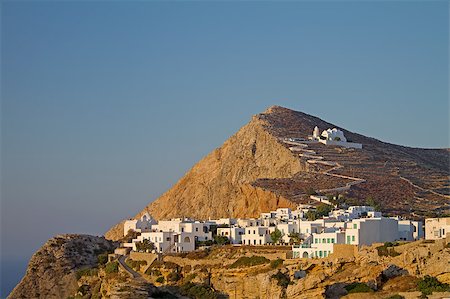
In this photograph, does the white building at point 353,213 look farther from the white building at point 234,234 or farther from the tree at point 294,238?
the white building at point 234,234

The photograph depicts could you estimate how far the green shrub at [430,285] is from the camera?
4012 centimetres

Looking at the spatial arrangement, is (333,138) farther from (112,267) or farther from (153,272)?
(153,272)

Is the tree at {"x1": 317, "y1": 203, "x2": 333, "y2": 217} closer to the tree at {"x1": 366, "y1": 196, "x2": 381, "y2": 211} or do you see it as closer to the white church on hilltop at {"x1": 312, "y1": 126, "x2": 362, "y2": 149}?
the tree at {"x1": 366, "y1": 196, "x2": 381, "y2": 211}

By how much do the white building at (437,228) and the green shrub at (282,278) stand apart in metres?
11.0

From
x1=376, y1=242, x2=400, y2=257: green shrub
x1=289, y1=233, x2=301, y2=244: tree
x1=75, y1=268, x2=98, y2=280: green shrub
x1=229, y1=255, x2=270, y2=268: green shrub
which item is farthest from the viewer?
x1=75, y1=268, x2=98, y2=280: green shrub

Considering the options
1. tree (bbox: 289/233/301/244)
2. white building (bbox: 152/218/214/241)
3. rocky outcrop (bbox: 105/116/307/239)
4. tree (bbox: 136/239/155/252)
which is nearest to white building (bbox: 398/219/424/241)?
tree (bbox: 289/233/301/244)

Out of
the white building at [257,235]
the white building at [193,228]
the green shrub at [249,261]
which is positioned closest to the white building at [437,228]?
the green shrub at [249,261]

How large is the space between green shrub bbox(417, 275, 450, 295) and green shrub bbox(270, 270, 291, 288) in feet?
23.7

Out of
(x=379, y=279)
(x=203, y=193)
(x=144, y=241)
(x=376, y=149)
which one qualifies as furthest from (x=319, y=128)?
(x=379, y=279)

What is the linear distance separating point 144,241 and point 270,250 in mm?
13267

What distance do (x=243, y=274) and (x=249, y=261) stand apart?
63.1 inches

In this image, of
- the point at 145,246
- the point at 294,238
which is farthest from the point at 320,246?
the point at 145,246

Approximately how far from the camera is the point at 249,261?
51.8 metres

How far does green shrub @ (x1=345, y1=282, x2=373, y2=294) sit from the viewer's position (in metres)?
42.4
